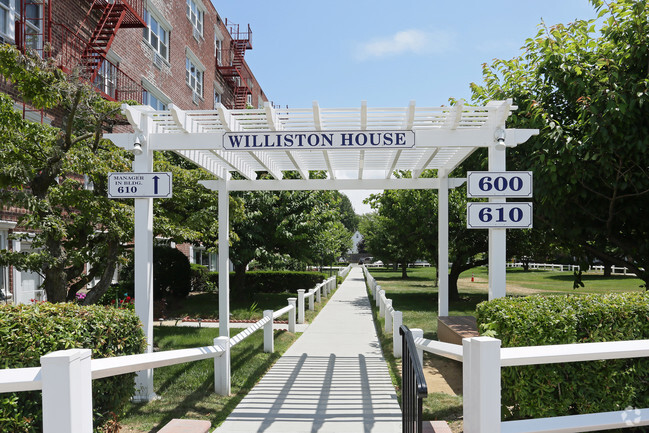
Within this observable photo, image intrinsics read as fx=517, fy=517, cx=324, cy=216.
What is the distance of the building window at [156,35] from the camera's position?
19.9m

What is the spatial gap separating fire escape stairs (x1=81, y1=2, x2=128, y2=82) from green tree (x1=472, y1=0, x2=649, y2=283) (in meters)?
10.8

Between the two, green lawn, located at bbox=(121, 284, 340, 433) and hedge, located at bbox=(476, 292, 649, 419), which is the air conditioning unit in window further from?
hedge, located at bbox=(476, 292, 649, 419)

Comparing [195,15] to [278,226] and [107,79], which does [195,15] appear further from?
[278,226]

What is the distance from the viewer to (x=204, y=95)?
2733 cm

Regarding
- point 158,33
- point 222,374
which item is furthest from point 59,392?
point 158,33

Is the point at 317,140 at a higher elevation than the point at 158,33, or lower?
lower

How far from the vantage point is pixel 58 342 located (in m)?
3.64

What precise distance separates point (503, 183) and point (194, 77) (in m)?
22.3

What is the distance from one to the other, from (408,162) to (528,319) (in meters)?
5.89

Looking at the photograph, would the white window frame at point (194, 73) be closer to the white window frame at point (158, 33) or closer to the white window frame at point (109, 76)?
the white window frame at point (158, 33)

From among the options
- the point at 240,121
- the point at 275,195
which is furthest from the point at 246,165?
Result: the point at 275,195

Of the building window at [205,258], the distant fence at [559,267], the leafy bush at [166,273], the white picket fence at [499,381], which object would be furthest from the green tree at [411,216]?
the distant fence at [559,267]

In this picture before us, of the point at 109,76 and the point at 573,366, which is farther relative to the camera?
the point at 109,76

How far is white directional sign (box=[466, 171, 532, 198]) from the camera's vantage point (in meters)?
6.24
